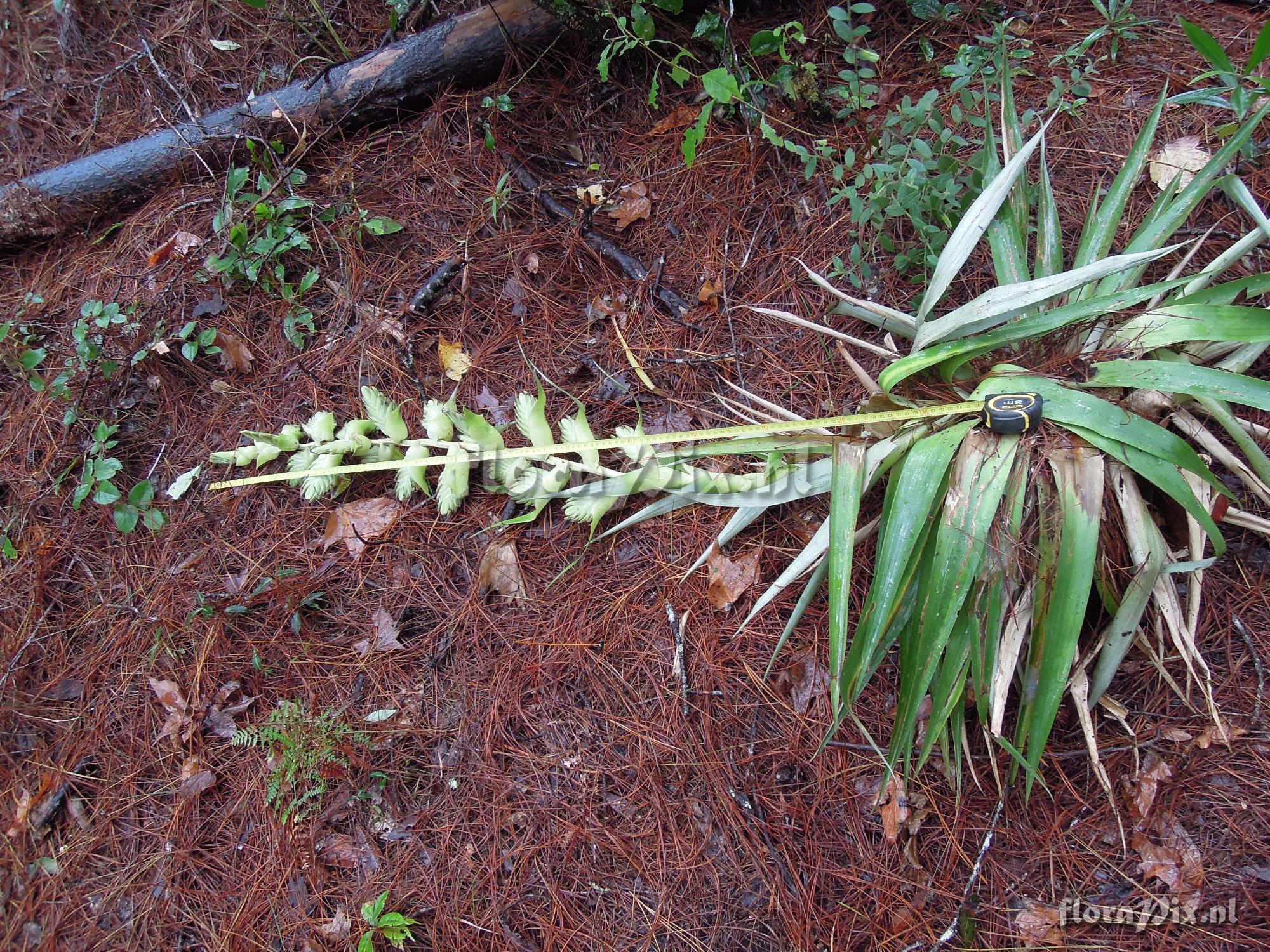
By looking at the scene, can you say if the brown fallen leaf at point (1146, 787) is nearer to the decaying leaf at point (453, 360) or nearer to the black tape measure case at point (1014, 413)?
the black tape measure case at point (1014, 413)

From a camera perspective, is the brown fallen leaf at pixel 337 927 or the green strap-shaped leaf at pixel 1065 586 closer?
the green strap-shaped leaf at pixel 1065 586

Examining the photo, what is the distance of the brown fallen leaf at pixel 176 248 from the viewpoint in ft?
7.86

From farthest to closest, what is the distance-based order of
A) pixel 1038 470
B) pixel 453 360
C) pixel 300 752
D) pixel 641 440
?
pixel 453 360 < pixel 300 752 < pixel 641 440 < pixel 1038 470

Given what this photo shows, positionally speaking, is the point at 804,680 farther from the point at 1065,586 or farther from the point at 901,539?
the point at 1065,586

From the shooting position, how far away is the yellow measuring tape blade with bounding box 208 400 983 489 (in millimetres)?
1643

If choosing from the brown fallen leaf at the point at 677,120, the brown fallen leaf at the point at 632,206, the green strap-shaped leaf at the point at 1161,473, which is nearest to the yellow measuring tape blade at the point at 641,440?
the green strap-shaped leaf at the point at 1161,473

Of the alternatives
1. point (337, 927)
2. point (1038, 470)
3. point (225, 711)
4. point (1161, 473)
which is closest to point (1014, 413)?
point (1038, 470)

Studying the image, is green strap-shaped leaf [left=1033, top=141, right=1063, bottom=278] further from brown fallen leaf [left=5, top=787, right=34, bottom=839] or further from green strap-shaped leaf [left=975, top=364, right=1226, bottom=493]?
brown fallen leaf [left=5, top=787, right=34, bottom=839]

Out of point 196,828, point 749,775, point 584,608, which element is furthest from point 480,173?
point 196,828

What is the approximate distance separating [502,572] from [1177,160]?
6.86 ft

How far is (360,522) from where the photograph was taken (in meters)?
2.10

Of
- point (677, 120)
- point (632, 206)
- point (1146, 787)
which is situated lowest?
point (1146, 787)

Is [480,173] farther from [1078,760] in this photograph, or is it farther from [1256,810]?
[1256,810]

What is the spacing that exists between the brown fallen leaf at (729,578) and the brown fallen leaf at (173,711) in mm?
1517
